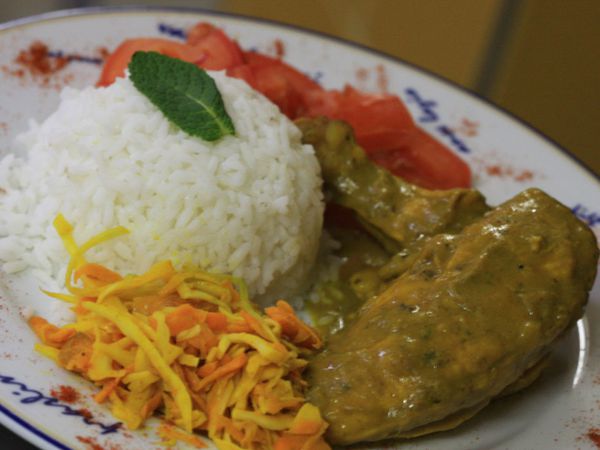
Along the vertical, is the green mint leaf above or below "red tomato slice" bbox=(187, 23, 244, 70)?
above

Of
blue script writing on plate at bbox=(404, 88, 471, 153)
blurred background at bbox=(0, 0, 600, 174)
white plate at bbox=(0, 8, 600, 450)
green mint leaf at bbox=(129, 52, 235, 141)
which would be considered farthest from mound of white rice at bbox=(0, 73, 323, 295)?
blurred background at bbox=(0, 0, 600, 174)

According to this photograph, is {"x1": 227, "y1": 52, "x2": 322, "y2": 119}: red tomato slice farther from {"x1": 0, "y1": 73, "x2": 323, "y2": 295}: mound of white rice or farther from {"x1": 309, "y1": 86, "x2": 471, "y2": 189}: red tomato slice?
{"x1": 0, "y1": 73, "x2": 323, "y2": 295}: mound of white rice

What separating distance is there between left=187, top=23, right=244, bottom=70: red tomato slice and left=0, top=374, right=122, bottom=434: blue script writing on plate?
6.92ft

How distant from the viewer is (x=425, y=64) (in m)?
6.74

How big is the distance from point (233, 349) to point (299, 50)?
2541 millimetres

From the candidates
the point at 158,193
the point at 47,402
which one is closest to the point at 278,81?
the point at 158,193

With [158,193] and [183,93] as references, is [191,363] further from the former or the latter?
[183,93]

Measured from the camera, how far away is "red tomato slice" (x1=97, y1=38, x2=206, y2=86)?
4.10 m

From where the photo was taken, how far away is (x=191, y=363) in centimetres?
263

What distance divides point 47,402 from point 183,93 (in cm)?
143

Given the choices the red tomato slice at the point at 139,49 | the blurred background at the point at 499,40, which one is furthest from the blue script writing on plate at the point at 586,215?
the blurred background at the point at 499,40

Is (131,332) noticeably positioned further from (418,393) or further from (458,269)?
(458,269)

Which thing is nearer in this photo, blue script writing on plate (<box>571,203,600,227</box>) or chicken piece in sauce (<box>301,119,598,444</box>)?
chicken piece in sauce (<box>301,119,598,444</box>)

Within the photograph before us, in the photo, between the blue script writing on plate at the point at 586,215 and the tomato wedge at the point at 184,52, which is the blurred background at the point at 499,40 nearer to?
the blue script writing on plate at the point at 586,215
